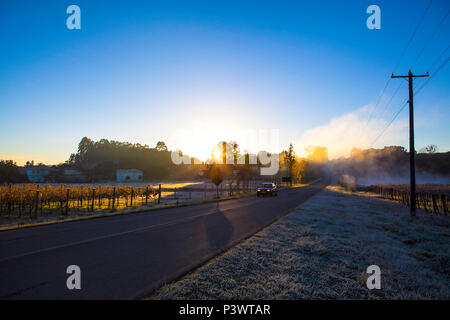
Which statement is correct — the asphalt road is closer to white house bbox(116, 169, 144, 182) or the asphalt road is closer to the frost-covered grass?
the frost-covered grass

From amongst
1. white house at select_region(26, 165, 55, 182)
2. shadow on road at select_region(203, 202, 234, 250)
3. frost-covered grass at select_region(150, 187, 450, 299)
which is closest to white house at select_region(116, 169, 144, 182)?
white house at select_region(26, 165, 55, 182)

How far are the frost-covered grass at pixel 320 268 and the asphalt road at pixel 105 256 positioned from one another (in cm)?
76

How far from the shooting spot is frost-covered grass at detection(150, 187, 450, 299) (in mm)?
4512

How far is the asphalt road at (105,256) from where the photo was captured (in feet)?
14.9

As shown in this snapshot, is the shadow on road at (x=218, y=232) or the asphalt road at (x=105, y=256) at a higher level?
the asphalt road at (x=105, y=256)

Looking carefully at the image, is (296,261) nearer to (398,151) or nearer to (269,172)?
(269,172)

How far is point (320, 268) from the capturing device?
5.87m

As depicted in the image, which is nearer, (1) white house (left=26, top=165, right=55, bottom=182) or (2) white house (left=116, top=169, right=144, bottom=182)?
(1) white house (left=26, top=165, right=55, bottom=182)

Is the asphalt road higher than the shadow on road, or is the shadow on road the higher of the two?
the asphalt road

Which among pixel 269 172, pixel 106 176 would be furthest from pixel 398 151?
pixel 106 176

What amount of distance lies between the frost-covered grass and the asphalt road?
76 centimetres

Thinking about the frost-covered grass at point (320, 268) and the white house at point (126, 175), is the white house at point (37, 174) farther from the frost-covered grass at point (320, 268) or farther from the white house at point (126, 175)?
the frost-covered grass at point (320, 268)

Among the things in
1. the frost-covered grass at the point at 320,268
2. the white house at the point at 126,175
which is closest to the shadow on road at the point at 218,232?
the frost-covered grass at the point at 320,268
